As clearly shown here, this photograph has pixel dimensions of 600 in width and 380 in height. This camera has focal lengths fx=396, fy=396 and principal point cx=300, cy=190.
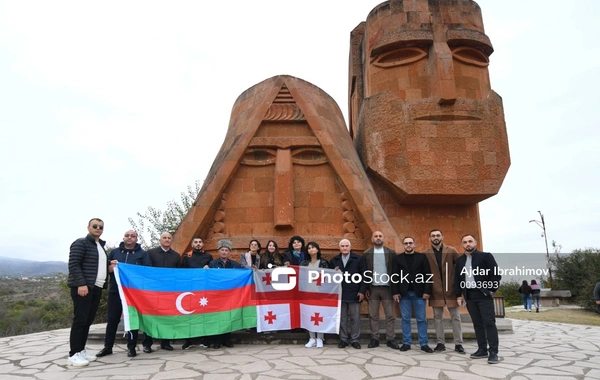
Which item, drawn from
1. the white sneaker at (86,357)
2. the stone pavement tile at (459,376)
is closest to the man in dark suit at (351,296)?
the stone pavement tile at (459,376)

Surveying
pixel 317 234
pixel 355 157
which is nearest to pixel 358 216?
pixel 317 234

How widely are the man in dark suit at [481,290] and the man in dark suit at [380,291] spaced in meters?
1.03

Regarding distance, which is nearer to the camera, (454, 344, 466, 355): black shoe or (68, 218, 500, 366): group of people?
(68, 218, 500, 366): group of people

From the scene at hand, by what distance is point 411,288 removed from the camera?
588 cm

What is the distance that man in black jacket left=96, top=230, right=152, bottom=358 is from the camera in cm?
555

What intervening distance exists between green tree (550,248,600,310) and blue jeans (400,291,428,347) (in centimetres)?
1494

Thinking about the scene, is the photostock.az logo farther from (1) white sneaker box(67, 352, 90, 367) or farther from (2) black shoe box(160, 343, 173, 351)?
(1) white sneaker box(67, 352, 90, 367)

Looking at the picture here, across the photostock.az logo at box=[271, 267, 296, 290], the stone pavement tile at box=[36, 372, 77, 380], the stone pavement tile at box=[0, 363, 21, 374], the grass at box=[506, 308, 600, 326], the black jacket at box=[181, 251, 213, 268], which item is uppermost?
the black jacket at box=[181, 251, 213, 268]

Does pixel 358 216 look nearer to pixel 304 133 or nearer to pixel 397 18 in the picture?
pixel 304 133

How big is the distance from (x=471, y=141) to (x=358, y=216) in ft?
9.95

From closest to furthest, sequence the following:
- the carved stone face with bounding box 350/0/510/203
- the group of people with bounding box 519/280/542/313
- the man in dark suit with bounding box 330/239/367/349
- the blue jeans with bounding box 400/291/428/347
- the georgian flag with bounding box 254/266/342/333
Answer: the blue jeans with bounding box 400/291/428/347 → the man in dark suit with bounding box 330/239/367/349 → the georgian flag with bounding box 254/266/342/333 → the carved stone face with bounding box 350/0/510/203 → the group of people with bounding box 519/280/542/313

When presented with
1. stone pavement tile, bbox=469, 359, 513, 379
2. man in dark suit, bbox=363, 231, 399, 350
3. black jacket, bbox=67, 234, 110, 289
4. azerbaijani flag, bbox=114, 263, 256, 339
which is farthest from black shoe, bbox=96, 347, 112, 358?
stone pavement tile, bbox=469, 359, 513, 379

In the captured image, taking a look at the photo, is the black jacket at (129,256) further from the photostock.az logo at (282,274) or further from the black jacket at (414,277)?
the black jacket at (414,277)

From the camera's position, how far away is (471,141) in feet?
28.0
